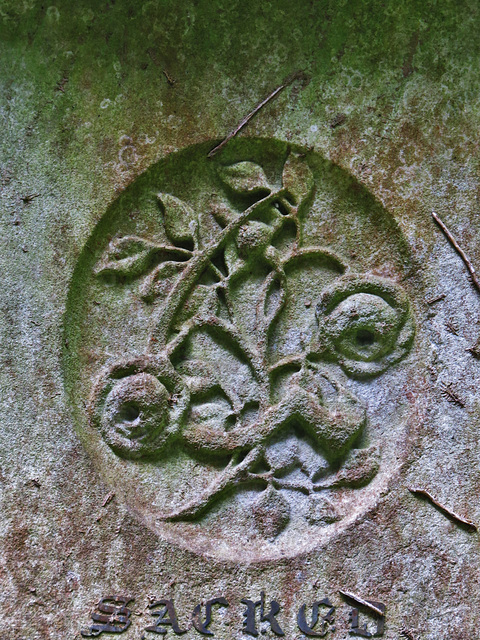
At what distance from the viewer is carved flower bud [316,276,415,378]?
7.40 feet

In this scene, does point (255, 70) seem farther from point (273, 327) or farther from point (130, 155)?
point (273, 327)

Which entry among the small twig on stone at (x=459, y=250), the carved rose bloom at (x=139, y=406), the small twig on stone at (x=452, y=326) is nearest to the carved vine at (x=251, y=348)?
the carved rose bloom at (x=139, y=406)

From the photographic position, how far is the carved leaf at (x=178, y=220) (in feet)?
7.81

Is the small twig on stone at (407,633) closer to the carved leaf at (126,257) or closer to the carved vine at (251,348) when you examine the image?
the carved vine at (251,348)

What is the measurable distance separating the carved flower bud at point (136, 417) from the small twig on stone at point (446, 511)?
0.87 meters

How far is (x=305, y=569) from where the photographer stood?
2.04m

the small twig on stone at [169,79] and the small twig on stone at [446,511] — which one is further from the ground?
the small twig on stone at [169,79]

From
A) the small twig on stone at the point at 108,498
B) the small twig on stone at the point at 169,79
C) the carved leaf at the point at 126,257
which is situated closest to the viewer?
the small twig on stone at the point at 108,498

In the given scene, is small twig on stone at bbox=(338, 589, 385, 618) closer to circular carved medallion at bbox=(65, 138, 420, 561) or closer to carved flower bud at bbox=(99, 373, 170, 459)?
circular carved medallion at bbox=(65, 138, 420, 561)

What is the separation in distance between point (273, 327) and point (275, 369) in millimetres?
159

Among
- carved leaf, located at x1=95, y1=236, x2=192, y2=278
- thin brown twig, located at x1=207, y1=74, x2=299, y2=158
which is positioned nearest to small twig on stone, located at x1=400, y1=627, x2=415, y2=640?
carved leaf, located at x1=95, y1=236, x2=192, y2=278

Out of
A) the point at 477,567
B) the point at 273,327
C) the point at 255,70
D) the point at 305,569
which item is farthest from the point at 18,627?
the point at 255,70

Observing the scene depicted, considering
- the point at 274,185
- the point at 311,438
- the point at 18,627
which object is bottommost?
the point at 18,627

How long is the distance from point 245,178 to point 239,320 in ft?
1.79
